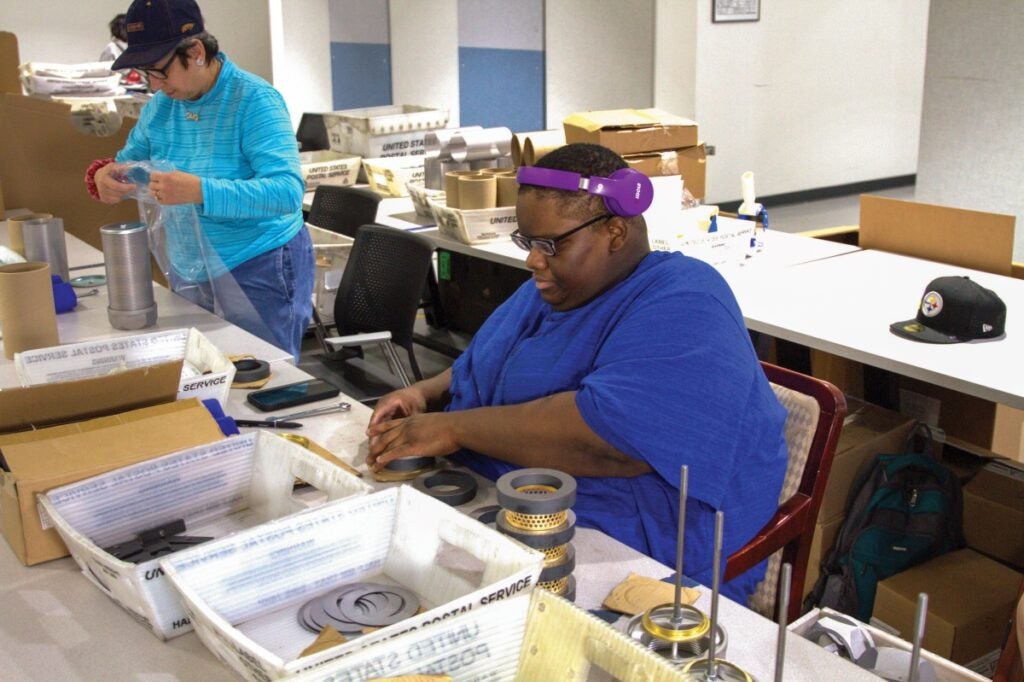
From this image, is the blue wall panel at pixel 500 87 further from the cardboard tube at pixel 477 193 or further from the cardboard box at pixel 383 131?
the cardboard tube at pixel 477 193

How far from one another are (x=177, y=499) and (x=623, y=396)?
644 mm

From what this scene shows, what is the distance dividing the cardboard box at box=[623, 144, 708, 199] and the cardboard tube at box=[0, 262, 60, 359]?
6.27 ft

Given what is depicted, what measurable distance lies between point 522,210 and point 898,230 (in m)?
2.09

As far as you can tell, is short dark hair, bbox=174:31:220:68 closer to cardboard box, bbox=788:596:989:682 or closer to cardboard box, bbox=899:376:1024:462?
cardboard box, bbox=788:596:989:682

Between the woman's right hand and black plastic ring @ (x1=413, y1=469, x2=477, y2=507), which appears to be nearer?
black plastic ring @ (x1=413, y1=469, x2=477, y2=507)

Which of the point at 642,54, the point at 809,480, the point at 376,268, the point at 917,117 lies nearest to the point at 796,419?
the point at 809,480

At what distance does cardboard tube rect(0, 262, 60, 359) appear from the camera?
6.83 ft

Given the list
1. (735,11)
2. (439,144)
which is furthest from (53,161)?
(735,11)

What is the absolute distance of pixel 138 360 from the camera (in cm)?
191

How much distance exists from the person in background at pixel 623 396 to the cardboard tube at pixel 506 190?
1.82 m

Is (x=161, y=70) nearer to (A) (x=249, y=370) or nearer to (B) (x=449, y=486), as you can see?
(A) (x=249, y=370)

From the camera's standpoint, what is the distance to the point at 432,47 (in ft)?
21.9

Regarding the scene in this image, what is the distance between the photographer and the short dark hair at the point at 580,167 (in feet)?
5.07

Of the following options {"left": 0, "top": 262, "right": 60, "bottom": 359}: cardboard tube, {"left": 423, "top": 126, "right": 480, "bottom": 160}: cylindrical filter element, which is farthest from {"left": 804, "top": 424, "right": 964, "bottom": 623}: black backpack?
{"left": 423, "top": 126, "right": 480, "bottom": 160}: cylindrical filter element
